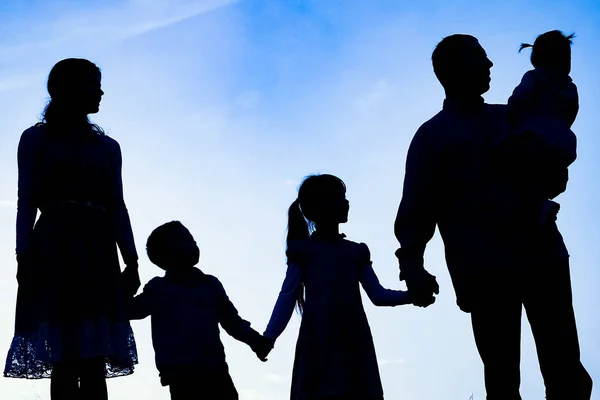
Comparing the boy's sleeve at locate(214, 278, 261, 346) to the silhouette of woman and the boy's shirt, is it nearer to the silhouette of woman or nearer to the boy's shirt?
the boy's shirt

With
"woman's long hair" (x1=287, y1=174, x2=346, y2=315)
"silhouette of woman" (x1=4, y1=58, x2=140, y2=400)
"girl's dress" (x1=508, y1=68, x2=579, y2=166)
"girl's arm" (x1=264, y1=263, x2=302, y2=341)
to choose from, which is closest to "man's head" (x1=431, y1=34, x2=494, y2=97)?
"girl's dress" (x1=508, y1=68, x2=579, y2=166)

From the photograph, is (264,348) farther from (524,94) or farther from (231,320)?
(524,94)

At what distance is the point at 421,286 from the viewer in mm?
4715

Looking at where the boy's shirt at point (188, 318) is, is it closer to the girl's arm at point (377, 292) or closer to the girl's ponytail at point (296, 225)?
the girl's ponytail at point (296, 225)

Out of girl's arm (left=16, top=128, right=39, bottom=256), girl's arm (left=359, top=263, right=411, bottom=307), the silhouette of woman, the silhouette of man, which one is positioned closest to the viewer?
the silhouette of man

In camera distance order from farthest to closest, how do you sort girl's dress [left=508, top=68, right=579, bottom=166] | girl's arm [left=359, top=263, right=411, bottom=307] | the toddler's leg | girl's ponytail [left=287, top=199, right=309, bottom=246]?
girl's ponytail [left=287, top=199, right=309, bottom=246] < girl's arm [left=359, top=263, right=411, bottom=307] < the toddler's leg < girl's dress [left=508, top=68, right=579, bottom=166]

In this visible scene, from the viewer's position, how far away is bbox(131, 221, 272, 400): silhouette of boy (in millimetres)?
6461

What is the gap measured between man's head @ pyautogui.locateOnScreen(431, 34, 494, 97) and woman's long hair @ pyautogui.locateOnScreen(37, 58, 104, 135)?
2.43 meters

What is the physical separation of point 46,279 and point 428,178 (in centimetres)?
252

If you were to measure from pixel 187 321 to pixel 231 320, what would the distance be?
0.47 metres

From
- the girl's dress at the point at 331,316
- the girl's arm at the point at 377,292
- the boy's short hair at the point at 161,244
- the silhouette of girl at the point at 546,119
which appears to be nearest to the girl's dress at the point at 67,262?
the boy's short hair at the point at 161,244

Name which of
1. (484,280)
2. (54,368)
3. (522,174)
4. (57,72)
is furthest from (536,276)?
(57,72)

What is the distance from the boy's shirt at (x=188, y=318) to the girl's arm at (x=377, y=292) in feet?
3.34

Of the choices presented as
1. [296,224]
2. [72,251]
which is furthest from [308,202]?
[72,251]
